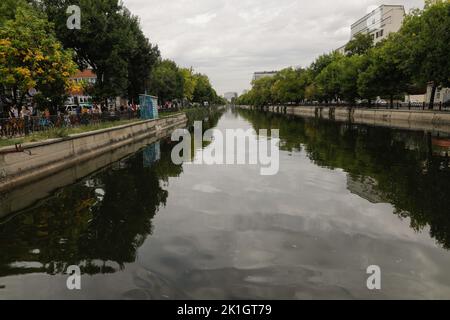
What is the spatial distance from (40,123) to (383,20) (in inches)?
4418

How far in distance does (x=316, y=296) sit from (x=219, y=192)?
27.1 feet

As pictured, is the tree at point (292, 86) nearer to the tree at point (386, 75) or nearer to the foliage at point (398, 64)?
the foliage at point (398, 64)

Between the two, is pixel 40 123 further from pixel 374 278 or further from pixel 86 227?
pixel 374 278

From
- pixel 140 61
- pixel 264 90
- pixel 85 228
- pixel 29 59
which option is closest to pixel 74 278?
pixel 85 228

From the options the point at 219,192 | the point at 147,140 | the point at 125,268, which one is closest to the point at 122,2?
the point at 147,140

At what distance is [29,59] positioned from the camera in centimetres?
1972

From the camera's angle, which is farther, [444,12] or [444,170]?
[444,12]

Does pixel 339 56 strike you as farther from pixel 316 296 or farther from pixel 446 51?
pixel 316 296

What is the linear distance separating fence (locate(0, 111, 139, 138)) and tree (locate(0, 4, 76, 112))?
6.48 feet

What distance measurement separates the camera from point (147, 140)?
35375mm

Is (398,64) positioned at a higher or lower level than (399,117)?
higher

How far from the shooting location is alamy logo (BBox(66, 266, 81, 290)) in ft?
24.7

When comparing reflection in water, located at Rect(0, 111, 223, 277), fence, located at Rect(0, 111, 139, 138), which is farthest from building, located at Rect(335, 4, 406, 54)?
reflection in water, located at Rect(0, 111, 223, 277)

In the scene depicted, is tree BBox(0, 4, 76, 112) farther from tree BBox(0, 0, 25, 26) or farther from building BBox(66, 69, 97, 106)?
tree BBox(0, 0, 25, 26)
